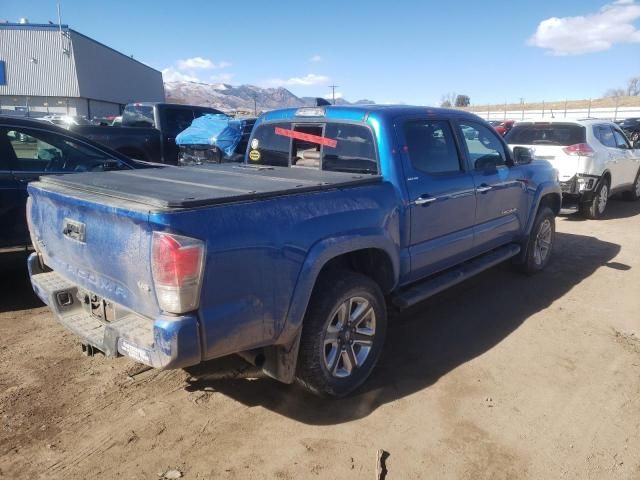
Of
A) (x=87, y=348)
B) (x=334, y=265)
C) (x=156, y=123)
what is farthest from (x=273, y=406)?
(x=156, y=123)

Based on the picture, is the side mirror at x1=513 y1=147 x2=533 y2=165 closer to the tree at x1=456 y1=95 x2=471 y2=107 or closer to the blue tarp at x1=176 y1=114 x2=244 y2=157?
the blue tarp at x1=176 y1=114 x2=244 y2=157

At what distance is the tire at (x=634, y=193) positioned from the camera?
1075cm

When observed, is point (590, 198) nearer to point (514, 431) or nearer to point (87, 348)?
point (514, 431)

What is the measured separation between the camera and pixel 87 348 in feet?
10.1

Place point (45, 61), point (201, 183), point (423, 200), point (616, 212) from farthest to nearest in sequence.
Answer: point (45, 61), point (616, 212), point (423, 200), point (201, 183)

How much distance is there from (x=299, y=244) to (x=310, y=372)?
831mm

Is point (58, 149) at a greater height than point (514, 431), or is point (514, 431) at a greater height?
point (58, 149)

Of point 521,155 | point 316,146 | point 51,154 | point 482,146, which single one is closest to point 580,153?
point 521,155

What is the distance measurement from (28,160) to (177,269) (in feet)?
11.9

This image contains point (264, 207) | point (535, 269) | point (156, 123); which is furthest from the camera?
point (156, 123)

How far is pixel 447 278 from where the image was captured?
4059 millimetres

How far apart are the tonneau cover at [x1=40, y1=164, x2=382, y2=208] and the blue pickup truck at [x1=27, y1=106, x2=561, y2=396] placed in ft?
0.04

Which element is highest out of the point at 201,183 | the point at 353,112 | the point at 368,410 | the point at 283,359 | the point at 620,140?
the point at 353,112

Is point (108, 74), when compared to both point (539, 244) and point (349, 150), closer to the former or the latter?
point (539, 244)
